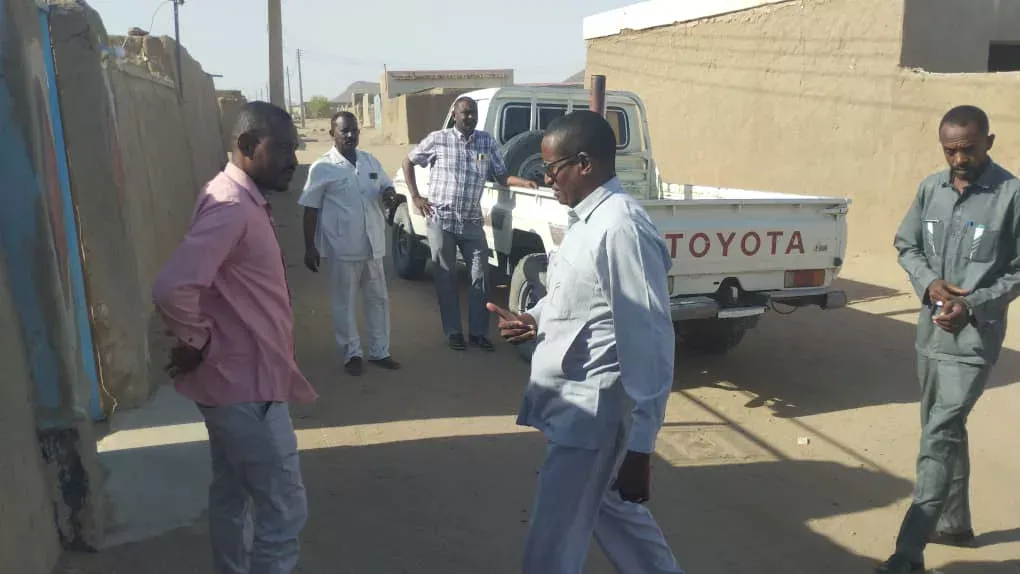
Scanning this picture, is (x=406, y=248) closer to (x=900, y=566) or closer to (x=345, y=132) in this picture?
(x=345, y=132)

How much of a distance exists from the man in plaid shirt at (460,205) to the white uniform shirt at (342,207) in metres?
0.73

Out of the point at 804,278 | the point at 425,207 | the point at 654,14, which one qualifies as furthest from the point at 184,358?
the point at 654,14

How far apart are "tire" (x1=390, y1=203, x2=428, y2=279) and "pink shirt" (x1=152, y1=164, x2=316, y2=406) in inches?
246

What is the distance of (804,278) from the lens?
5.60 metres

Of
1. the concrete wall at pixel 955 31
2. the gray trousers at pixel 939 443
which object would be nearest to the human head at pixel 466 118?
the gray trousers at pixel 939 443

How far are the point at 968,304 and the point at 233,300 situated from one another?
269cm

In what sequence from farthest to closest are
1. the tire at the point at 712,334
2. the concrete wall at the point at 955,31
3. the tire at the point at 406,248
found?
the concrete wall at the point at 955,31 → the tire at the point at 406,248 → the tire at the point at 712,334

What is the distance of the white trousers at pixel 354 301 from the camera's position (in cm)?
572

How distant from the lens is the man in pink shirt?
7.61 ft

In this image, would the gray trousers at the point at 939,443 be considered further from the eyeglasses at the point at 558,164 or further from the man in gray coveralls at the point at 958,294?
the eyeglasses at the point at 558,164

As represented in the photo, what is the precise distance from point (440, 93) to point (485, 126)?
74.4 feet

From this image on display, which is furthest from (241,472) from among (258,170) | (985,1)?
(985,1)

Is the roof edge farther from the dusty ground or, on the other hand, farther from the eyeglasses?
the eyeglasses

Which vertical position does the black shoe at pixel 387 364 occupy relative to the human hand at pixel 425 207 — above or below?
below
